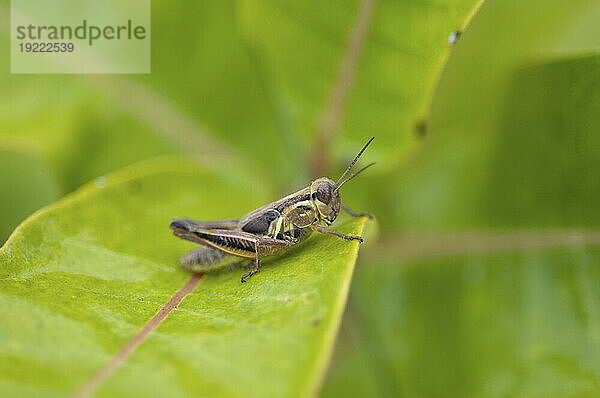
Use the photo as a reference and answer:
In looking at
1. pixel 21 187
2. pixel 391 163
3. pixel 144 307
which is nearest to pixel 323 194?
pixel 391 163

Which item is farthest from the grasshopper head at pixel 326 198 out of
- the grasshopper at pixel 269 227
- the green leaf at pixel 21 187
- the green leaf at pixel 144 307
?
the green leaf at pixel 21 187

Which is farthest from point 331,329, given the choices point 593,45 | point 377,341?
point 593,45

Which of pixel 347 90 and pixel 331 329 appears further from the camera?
pixel 347 90

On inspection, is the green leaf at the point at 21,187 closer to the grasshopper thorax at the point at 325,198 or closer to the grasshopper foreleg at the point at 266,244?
the grasshopper foreleg at the point at 266,244

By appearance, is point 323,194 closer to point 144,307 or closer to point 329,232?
point 329,232

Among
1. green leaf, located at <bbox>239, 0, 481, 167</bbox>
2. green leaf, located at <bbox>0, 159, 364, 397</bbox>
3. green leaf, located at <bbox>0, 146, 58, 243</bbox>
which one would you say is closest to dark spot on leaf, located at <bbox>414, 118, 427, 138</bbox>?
green leaf, located at <bbox>239, 0, 481, 167</bbox>

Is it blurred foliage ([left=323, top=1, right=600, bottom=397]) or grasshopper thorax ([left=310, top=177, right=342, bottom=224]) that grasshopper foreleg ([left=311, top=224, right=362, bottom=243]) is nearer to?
grasshopper thorax ([left=310, top=177, right=342, bottom=224])

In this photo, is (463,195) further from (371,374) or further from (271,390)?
(271,390)
